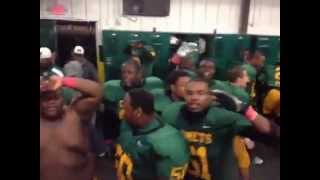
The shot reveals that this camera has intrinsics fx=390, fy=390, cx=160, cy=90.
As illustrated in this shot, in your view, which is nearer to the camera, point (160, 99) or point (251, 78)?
point (160, 99)

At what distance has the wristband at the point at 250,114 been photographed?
2.31 m

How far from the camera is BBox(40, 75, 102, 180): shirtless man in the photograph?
6.80 ft

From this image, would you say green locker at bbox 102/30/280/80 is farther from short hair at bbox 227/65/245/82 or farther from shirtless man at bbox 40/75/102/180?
shirtless man at bbox 40/75/102/180

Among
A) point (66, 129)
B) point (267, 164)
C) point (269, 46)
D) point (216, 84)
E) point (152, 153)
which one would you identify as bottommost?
point (267, 164)

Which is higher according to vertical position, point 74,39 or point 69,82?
point 74,39

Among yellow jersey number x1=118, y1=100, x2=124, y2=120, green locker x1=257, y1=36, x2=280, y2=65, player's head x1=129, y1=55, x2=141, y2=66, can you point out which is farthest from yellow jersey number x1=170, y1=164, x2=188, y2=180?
green locker x1=257, y1=36, x2=280, y2=65

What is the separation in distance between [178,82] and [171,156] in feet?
1.39

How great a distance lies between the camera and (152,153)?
216 cm

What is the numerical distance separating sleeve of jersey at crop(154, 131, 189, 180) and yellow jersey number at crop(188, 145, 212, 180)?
54mm

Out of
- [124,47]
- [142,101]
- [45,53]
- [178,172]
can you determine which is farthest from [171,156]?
[45,53]

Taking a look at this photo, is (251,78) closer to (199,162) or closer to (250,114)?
(250,114)
